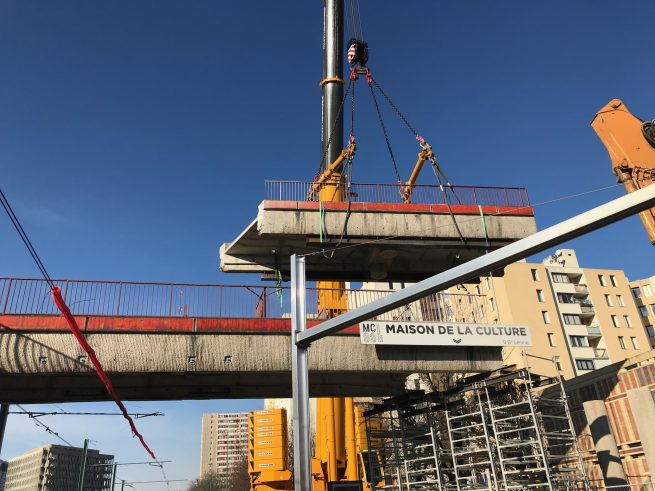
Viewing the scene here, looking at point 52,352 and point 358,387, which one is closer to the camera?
point 52,352

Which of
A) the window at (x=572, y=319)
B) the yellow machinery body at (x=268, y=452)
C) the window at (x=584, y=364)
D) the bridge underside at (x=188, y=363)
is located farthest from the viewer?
the window at (x=572, y=319)

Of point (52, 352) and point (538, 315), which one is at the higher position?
point (538, 315)

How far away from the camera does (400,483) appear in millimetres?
17562

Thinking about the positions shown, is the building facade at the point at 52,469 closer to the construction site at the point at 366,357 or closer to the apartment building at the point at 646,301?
the apartment building at the point at 646,301

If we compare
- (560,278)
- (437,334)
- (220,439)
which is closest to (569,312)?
(560,278)

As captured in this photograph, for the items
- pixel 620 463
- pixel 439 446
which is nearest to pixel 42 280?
pixel 439 446

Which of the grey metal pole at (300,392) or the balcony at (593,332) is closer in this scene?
the grey metal pole at (300,392)

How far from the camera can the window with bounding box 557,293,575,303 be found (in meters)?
56.2

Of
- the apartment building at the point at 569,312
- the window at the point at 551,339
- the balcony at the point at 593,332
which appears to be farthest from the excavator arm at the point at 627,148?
the balcony at the point at 593,332

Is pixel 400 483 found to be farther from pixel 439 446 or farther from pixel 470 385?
pixel 470 385

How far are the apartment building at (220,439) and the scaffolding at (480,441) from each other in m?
161

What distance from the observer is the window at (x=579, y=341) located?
54.2 meters

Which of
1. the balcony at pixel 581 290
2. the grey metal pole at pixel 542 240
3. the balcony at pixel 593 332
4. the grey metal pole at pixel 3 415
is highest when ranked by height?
the balcony at pixel 581 290

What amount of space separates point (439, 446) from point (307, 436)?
12.8 meters
